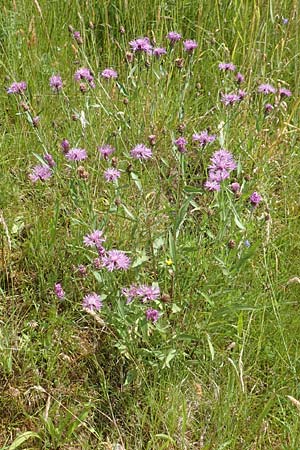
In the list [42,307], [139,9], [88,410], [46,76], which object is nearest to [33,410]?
[88,410]

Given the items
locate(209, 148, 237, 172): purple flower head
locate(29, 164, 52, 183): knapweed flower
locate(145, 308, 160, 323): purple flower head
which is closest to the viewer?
locate(145, 308, 160, 323): purple flower head

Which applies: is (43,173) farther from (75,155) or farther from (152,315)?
(152,315)

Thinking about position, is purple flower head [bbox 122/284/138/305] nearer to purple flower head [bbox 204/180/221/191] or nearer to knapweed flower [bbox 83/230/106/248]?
knapweed flower [bbox 83/230/106/248]

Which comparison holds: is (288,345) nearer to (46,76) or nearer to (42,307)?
(42,307)

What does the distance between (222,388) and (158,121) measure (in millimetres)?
1064

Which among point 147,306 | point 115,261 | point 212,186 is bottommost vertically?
point 147,306

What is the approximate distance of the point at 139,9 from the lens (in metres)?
2.52

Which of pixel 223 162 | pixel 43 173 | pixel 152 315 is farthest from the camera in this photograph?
pixel 43 173

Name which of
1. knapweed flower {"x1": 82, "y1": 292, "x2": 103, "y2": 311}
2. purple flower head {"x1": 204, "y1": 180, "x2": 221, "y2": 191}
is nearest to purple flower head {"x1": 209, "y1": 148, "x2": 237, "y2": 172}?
purple flower head {"x1": 204, "y1": 180, "x2": 221, "y2": 191}

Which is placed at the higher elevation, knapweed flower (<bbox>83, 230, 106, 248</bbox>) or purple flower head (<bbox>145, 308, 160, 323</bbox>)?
knapweed flower (<bbox>83, 230, 106, 248</bbox>)

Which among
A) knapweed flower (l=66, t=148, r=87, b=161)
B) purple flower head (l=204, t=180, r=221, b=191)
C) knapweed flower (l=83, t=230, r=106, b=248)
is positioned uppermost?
knapweed flower (l=66, t=148, r=87, b=161)

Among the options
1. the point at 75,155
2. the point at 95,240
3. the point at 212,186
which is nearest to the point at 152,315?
the point at 95,240

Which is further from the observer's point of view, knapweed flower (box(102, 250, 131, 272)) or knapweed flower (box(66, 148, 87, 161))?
knapweed flower (box(66, 148, 87, 161))

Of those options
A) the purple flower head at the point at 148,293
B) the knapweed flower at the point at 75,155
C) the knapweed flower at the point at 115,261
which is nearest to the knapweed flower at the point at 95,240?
the knapweed flower at the point at 115,261
